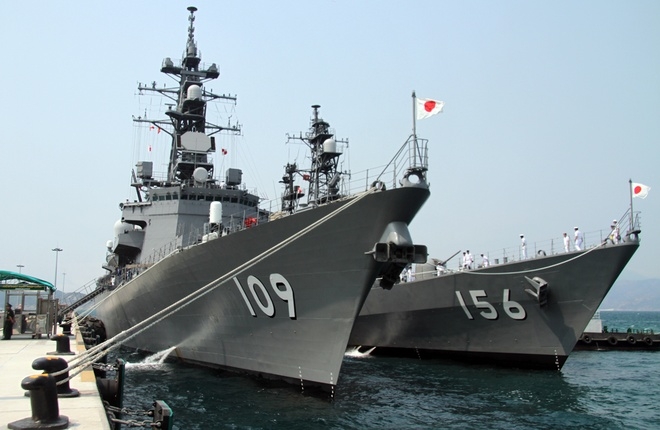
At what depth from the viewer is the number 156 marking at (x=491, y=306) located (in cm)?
1532

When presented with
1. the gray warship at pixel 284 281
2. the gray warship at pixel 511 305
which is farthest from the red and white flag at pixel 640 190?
the gray warship at pixel 284 281

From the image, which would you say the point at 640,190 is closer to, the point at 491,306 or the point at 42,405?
the point at 491,306

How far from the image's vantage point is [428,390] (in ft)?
40.8

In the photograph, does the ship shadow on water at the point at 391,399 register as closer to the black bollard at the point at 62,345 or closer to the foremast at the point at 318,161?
the black bollard at the point at 62,345

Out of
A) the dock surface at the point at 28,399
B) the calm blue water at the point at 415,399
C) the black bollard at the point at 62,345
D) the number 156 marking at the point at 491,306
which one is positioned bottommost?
the calm blue water at the point at 415,399

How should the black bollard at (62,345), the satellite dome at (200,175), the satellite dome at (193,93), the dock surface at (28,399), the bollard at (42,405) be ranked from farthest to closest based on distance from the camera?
the satellite dome at (193,93) → the satellite dome at (200,175) → the black bollard at (62,345) → the dock surface at (28,399) → the bollard at (42,405)

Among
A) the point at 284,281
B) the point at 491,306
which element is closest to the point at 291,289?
the point at 284,281

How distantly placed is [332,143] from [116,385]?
706 inches

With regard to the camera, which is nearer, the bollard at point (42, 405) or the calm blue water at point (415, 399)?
the bollard at point (42, 405)

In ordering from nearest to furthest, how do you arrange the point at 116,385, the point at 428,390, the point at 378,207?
the point at 116,385, the point at 378,207, the point at 428,390

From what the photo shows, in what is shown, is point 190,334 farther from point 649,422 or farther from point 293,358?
point 649,422

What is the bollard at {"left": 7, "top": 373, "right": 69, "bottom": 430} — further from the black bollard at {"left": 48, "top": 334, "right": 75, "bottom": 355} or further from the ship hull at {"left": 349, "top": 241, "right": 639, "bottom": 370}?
the ship hull at {"left": 349, "top": 241, "right": 639, "bottom": 370}

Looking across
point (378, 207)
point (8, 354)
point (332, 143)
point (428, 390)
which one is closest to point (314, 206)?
point (378, 207)

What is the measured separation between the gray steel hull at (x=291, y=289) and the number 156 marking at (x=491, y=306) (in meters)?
7.01
